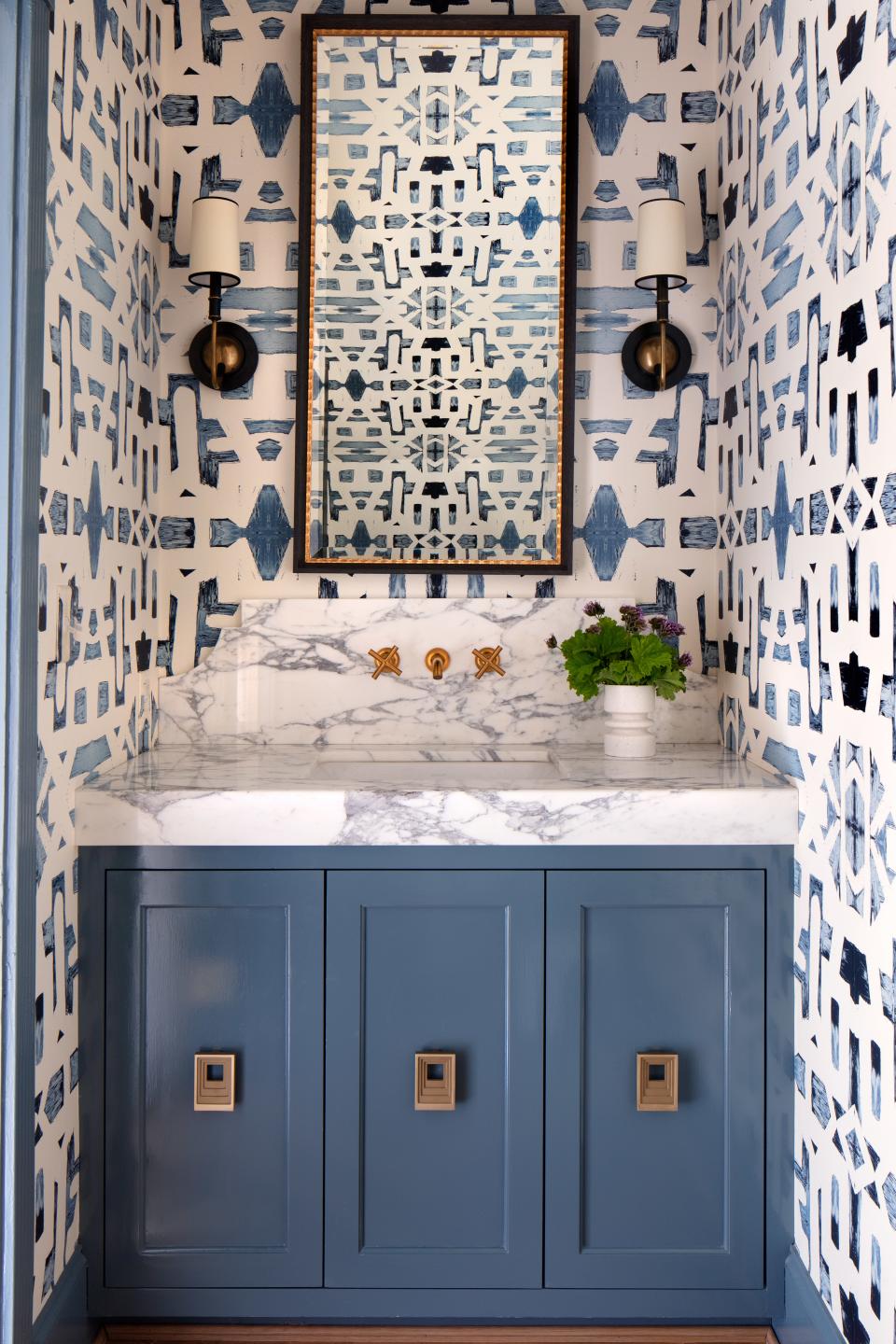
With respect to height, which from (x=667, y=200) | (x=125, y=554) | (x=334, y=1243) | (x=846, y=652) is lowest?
(x=334, y=1243)

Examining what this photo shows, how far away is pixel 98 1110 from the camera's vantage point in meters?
1.83

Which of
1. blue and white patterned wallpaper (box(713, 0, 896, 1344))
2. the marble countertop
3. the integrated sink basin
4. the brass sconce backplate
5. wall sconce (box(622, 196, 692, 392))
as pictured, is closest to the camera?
blue and white patterned wallpaper (box(713, 0, 896, 1344))

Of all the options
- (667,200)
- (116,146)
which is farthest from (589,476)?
(116,146)

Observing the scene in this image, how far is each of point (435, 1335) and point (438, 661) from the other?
1286 millimetres

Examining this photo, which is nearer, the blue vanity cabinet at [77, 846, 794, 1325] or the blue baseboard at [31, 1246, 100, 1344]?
the blue baseboard at [31, 1246, 100, 1344]

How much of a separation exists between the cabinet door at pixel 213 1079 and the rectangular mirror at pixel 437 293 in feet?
2.82

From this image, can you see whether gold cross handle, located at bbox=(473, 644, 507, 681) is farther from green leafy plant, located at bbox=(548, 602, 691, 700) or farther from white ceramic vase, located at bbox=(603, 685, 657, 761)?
white ceramic vase, located at bbox=(603, 685, 657, 761)

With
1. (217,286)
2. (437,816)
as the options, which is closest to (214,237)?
(217,286)

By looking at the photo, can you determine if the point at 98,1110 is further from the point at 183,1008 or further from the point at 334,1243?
the point at 334,1243

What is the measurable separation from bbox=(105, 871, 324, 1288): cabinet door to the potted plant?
0.73 m

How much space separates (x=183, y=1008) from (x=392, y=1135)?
0.42m

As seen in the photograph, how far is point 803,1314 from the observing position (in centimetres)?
175

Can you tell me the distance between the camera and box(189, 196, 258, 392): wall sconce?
222 centimetres

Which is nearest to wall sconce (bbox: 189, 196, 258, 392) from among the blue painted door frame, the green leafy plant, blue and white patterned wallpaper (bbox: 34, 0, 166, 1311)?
blue and white patterned wallpaper (bbox: 34, 0, 166, 1311)
